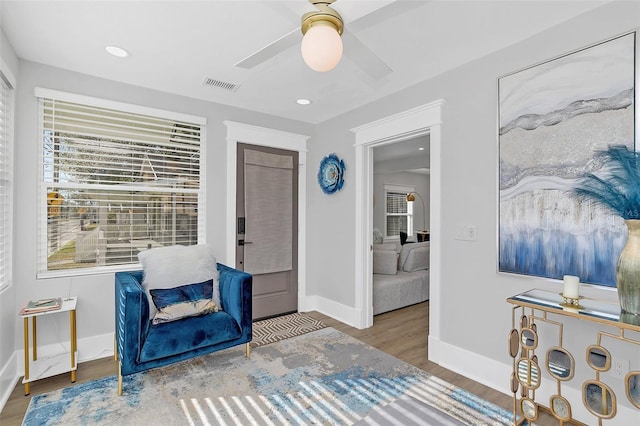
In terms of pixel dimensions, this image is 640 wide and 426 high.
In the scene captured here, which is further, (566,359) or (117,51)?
(117,51)

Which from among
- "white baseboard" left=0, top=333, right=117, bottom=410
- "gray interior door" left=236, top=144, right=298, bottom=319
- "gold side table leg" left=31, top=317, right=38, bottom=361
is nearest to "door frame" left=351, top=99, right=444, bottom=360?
"gray interior door" left=236, top=144, right=298, bottom=319

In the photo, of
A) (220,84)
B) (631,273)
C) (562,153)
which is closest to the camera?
(631,273)

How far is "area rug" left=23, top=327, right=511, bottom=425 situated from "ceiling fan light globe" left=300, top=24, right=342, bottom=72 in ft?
6.56

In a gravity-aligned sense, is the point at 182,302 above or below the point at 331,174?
below

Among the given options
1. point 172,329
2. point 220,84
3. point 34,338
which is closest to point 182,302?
point 172,329

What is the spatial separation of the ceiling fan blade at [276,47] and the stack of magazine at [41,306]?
7.28 ft

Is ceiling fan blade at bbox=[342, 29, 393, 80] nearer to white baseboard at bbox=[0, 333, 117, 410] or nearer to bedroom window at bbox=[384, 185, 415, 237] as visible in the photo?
white baseboard at bbox=[0, 333, 117, 410]

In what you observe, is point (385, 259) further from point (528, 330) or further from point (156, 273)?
point (156, 273)

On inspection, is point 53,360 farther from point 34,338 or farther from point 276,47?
point 276,47

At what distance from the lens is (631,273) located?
4.88 feet

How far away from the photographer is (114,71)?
2682mm

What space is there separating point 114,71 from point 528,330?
364 cm

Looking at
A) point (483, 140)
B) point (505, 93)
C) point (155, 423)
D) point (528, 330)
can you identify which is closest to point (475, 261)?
point (528, 330)

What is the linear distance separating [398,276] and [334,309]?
1.07 meters
